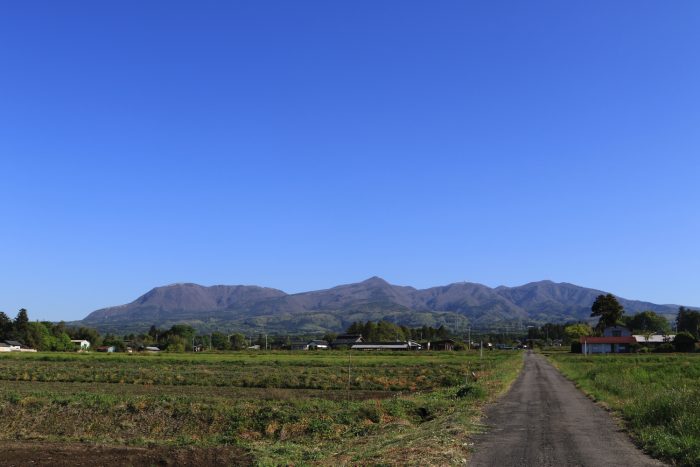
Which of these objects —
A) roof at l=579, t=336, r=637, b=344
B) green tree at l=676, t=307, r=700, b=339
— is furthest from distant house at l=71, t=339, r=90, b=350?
green tree at l=676, t=307, r=700, b=339

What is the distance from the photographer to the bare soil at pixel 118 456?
1692 cm

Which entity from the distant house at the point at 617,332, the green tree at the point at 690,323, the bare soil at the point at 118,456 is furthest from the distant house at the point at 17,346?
the green tree at the point at 690,323

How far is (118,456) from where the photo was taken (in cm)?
1786

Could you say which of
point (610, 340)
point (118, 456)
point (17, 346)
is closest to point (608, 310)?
point (610, 340)

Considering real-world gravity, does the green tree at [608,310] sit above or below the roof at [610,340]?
above

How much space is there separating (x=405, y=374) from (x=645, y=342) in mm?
99793

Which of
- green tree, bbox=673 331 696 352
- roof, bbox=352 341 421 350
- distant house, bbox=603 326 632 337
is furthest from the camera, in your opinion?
roof, bbox=352 341 421 350

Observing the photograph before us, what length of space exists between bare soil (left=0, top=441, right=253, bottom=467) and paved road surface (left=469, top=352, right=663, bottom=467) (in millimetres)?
6927

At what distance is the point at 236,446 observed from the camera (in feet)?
63.1

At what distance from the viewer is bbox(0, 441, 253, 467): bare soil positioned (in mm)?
16922

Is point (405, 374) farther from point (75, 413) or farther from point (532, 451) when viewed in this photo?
point (532, 451)

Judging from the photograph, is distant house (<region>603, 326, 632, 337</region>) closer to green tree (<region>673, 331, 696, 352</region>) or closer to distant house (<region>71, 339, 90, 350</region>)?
green tree (<region>673, 331, 696, 352</region>)

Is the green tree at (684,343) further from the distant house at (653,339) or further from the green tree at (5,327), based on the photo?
the green tree at (5,327)

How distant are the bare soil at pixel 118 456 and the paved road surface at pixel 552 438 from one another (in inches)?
273
